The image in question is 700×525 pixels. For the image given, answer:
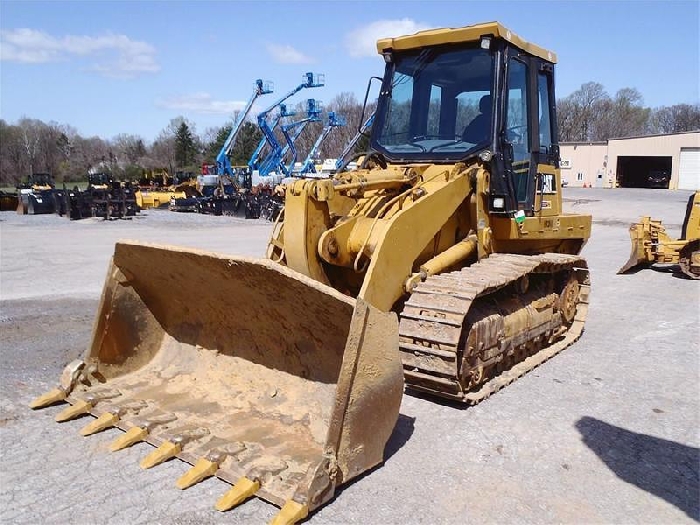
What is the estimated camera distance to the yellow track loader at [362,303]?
3.71 meters

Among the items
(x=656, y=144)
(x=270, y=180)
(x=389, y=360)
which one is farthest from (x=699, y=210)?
(x=656, y=144)

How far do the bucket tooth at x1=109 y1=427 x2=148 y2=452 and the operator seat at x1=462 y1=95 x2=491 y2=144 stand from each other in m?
3.74

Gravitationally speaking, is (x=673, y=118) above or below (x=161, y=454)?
above

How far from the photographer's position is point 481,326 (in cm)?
491

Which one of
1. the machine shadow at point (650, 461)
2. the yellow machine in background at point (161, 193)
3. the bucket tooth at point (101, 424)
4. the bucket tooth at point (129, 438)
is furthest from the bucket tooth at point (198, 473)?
the yellow machine in background at point (161, 193)

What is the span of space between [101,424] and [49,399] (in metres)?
0.73

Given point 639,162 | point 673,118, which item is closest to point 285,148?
point 639,162

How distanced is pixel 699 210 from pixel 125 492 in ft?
36.0

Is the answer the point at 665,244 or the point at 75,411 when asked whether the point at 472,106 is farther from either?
the point at 665,244

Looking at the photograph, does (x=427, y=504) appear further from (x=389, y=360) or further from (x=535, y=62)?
(x=535, y=62)

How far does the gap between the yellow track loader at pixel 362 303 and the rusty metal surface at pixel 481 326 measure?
0.02 metres

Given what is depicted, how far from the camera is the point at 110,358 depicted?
5000 millimetres

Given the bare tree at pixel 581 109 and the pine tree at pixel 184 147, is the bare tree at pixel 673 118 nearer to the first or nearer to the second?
the bare tree at pixel 581 109

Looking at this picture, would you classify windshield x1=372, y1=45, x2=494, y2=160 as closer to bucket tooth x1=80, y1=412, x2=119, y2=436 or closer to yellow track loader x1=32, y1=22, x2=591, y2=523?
yellow track loader x1=32, y1=22, x2=591, y2=523
